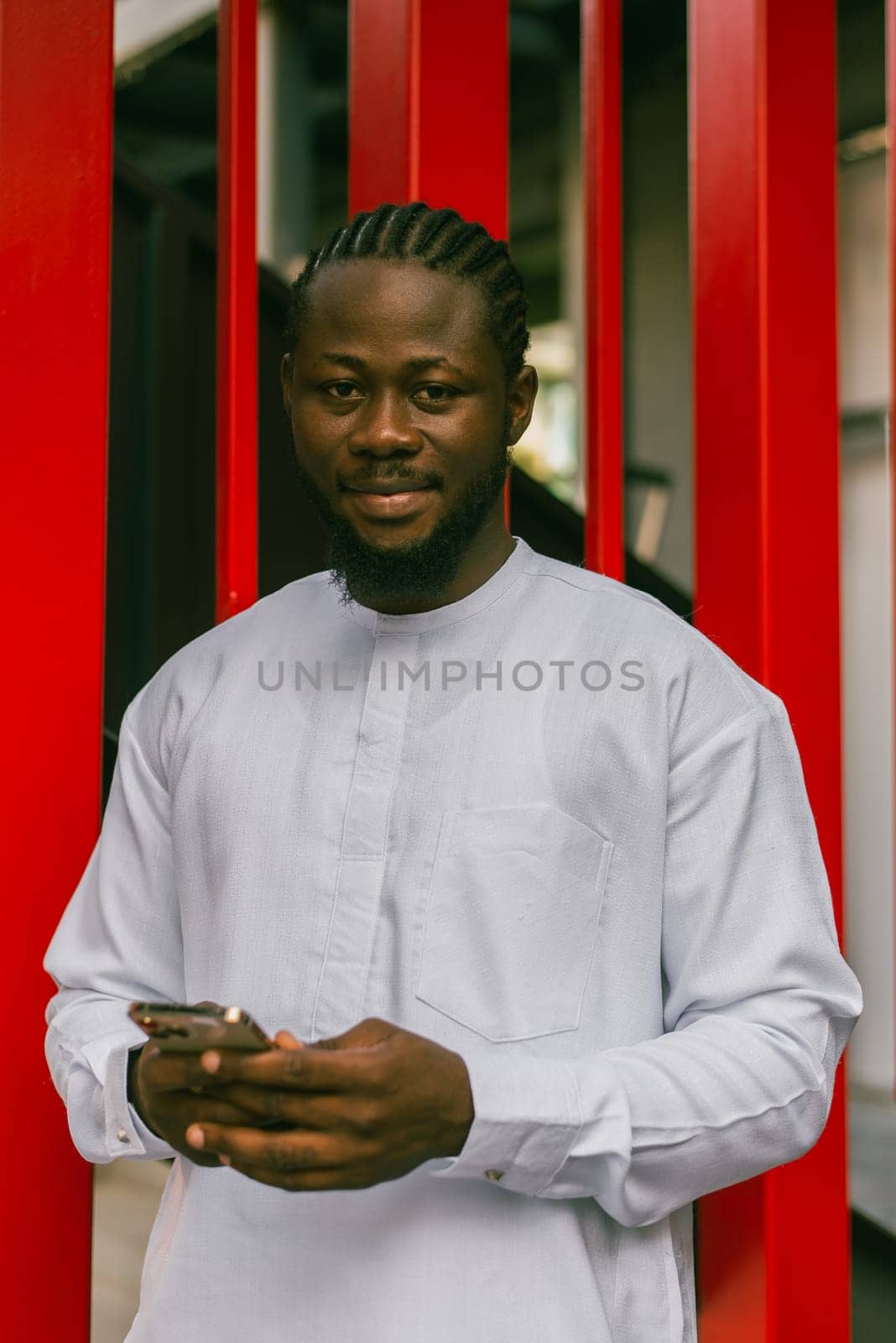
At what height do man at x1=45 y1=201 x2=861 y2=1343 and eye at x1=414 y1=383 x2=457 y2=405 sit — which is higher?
eye at x1=414 y1=383 x2=457 y2=405

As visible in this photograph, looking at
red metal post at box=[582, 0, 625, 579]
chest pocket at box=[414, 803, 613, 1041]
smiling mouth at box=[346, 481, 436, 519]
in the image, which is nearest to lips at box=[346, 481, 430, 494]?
smiling mouth at box=[346, 481, 436, 519]

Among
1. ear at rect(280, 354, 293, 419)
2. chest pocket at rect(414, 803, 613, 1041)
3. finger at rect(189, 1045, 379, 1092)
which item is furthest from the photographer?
ear at rect(280, 354, 293, 419)

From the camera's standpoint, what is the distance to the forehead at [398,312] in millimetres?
1270

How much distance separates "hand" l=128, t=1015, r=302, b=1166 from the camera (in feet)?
3.36

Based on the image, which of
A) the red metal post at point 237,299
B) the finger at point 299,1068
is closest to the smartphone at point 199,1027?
the finger at point 299,1068

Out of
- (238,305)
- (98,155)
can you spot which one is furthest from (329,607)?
(98,155)

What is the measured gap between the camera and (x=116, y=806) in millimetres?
1417

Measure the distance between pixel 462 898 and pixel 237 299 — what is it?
2.76 feet

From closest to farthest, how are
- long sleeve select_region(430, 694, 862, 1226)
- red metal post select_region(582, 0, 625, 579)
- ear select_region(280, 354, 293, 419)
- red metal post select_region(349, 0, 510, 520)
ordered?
1. long sleeve select_region(430, 694, 862, 1226)
2. ear select_region(280, 354, 293, 419)
3. red metal post select_region(349, 0, 510, 520)
4. red metal post select_region(582, 0, 625, 579)

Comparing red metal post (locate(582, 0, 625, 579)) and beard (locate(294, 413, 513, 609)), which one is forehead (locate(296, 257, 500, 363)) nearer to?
beard (locate(294, 413, 513, 609))

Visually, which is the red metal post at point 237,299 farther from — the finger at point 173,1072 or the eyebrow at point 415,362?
the finger at point 173,1072

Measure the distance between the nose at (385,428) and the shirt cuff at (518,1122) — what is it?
515mm

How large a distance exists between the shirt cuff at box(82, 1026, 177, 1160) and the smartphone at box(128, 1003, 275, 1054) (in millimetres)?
203

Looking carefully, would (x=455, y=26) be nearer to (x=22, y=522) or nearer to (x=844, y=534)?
(x=22, y=522)
